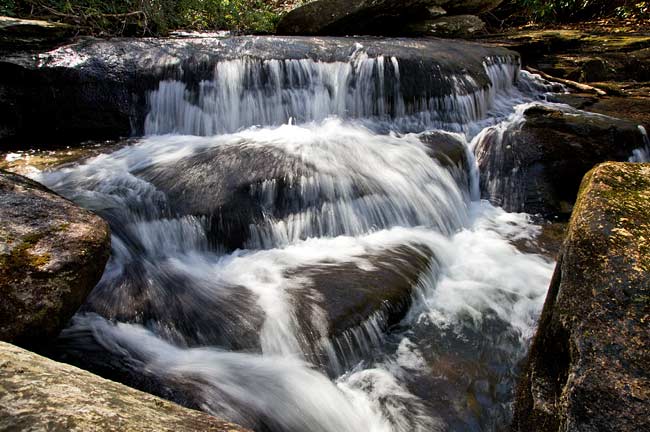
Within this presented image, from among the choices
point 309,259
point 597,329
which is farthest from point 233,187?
point 597,329

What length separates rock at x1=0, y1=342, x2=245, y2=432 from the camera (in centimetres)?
133

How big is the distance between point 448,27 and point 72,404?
10975mm

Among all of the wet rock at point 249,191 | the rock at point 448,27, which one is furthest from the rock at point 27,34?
the rock at point 448,27

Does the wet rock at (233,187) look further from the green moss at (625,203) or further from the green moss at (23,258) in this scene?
the green moss at (625,203)

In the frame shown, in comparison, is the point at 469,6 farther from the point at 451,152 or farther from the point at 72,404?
the point at 72,404

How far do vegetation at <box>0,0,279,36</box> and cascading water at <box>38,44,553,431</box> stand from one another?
3.37 m

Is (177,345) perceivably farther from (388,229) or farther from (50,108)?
(50,108)

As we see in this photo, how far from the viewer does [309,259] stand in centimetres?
419

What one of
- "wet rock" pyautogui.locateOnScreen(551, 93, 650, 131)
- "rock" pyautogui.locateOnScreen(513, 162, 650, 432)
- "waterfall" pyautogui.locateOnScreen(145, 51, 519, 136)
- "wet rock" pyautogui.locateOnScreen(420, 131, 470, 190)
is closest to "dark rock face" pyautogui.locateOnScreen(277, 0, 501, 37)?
"waterfall" pyautogui.locateOnScreen(145, 51, 519, 136)

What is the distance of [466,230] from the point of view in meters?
5.35

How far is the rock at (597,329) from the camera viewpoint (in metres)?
1.67

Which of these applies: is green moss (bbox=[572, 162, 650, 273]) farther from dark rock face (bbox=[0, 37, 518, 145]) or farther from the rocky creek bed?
dark rock face (bbox=[0, 37, 518, 145])

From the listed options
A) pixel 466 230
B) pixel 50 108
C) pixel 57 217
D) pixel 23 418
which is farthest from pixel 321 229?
pixel 50 108

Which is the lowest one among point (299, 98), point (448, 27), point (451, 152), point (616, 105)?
point (451, 152)
